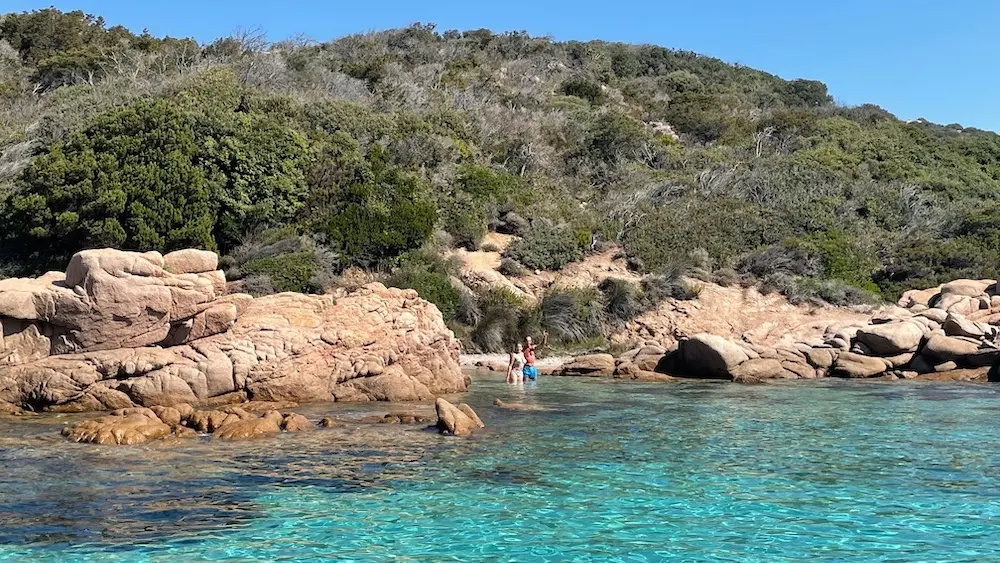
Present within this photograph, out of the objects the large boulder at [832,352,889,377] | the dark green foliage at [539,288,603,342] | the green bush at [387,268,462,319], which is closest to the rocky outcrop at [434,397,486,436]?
the green bush at [387,268,462,319]

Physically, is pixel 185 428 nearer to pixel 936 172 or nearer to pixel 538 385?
pixel 538 385

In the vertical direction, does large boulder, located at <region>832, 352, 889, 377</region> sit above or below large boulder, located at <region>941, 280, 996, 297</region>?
below

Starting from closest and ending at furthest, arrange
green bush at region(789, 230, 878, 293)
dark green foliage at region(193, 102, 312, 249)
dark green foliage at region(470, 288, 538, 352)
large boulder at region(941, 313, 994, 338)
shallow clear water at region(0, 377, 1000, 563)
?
shallow clear water at region(0, 377, 1000, 563)
large boulder at region(941, 313, 994, 338)
dark green foliage at region(470, 288, 538, 352)
dark green foliage at region(193, 102, 312, 249)
green bush at region(789, 230, 878, 293)

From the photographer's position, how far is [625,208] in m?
33.6

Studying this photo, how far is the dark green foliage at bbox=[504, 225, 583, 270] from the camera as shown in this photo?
29047 millimetres

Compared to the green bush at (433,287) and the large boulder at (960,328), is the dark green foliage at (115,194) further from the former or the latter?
the large boulder at (960,328)

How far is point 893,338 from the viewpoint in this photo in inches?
860

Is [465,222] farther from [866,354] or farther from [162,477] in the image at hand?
[162,477]

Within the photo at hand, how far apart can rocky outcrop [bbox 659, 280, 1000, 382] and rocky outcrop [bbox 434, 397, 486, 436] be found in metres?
9.95

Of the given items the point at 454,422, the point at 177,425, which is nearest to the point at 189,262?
the point at 177,425

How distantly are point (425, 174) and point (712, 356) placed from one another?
1469cm

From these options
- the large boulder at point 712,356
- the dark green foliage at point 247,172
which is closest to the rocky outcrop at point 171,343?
the large boulder at point 712,356

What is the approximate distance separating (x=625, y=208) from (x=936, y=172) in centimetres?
2067

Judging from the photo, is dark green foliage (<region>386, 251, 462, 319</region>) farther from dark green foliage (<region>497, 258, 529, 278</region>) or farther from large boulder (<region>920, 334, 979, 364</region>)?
large boulder (<region>920, 334, 979, 364</region>)
